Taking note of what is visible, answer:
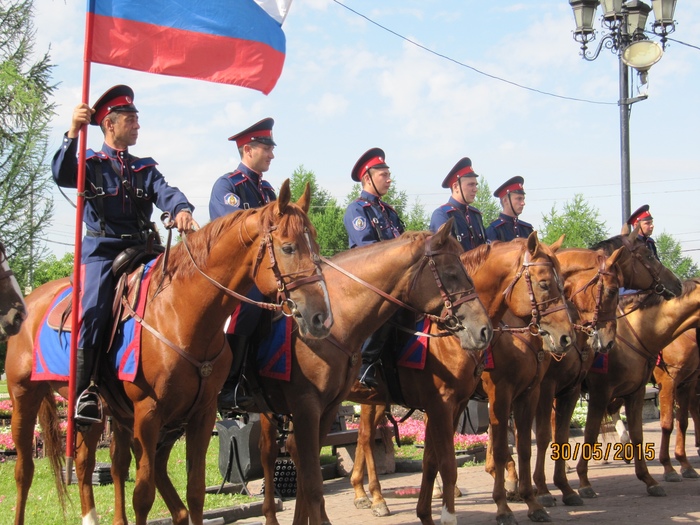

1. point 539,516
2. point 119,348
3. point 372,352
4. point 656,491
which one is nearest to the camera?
point 119,348

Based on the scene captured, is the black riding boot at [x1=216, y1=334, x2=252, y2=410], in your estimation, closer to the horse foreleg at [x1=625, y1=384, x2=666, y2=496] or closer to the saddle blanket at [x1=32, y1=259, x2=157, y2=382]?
the saddle blanket at [x1=32, y1=259, x2=157, y2=382]

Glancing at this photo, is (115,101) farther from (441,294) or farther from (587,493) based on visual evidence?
(587,493)

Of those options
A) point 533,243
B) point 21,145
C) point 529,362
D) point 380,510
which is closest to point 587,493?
point 529,362

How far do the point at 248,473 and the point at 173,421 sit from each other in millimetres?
4377

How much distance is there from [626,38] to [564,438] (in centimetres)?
629

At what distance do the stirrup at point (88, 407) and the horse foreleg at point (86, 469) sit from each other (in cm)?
112

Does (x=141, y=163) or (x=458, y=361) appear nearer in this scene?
(x=141, y=163)

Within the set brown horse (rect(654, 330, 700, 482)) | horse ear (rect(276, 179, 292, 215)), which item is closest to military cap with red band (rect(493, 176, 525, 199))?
brown horse (rect(654, 330, 700, 482))

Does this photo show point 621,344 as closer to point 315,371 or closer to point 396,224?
point 396,224

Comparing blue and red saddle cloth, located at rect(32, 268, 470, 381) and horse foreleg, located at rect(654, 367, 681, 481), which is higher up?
blue and red saddle cloth, located at rect(32, 268, 470, 381)

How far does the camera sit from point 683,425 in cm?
1298

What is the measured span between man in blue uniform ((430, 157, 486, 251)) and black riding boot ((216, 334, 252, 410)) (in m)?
3.55

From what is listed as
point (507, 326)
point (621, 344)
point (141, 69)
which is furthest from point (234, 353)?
point (621, 344)

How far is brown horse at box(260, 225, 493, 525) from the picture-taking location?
735 centimetres
